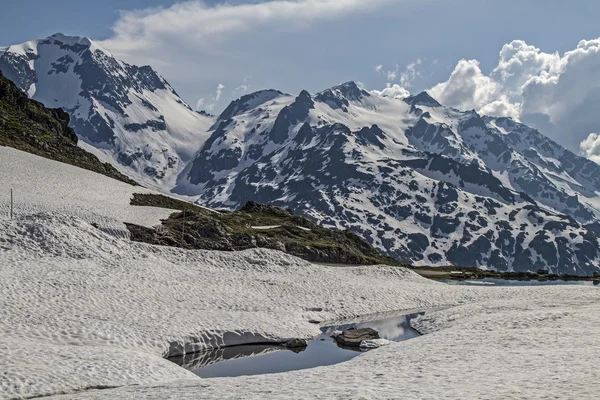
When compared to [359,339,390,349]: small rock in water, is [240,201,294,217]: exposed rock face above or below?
above

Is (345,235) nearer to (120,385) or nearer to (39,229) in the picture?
(39,229)

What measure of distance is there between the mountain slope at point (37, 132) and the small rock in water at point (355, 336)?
298 ft

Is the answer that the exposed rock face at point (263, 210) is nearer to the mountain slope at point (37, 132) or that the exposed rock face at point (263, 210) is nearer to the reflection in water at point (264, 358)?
the mountain slope at point (37, 132)

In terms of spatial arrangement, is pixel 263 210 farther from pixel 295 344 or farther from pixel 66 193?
pixel 295 344

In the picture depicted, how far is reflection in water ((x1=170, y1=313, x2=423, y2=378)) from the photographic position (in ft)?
109

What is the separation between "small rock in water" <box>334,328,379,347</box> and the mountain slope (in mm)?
90781

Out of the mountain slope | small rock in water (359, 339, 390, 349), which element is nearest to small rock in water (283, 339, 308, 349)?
small rock in water (359, 339, 390, 349)

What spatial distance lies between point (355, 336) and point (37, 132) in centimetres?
11735

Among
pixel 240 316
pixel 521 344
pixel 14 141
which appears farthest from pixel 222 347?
pixel 14 141

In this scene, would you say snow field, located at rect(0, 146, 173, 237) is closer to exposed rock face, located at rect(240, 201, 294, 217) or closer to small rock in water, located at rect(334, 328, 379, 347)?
small rock in water, located at rect(334, 328, 379, 347)

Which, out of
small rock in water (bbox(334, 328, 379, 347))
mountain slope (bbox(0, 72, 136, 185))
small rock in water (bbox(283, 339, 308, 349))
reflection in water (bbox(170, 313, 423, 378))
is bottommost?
reflection in water (bbox(170, 313, 423, 378))

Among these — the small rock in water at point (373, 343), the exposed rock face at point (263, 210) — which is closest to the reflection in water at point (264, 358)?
the small rock in water at point (373, 343)

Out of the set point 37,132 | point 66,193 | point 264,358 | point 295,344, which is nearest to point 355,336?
point 295,344

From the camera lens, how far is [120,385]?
83.7ft
